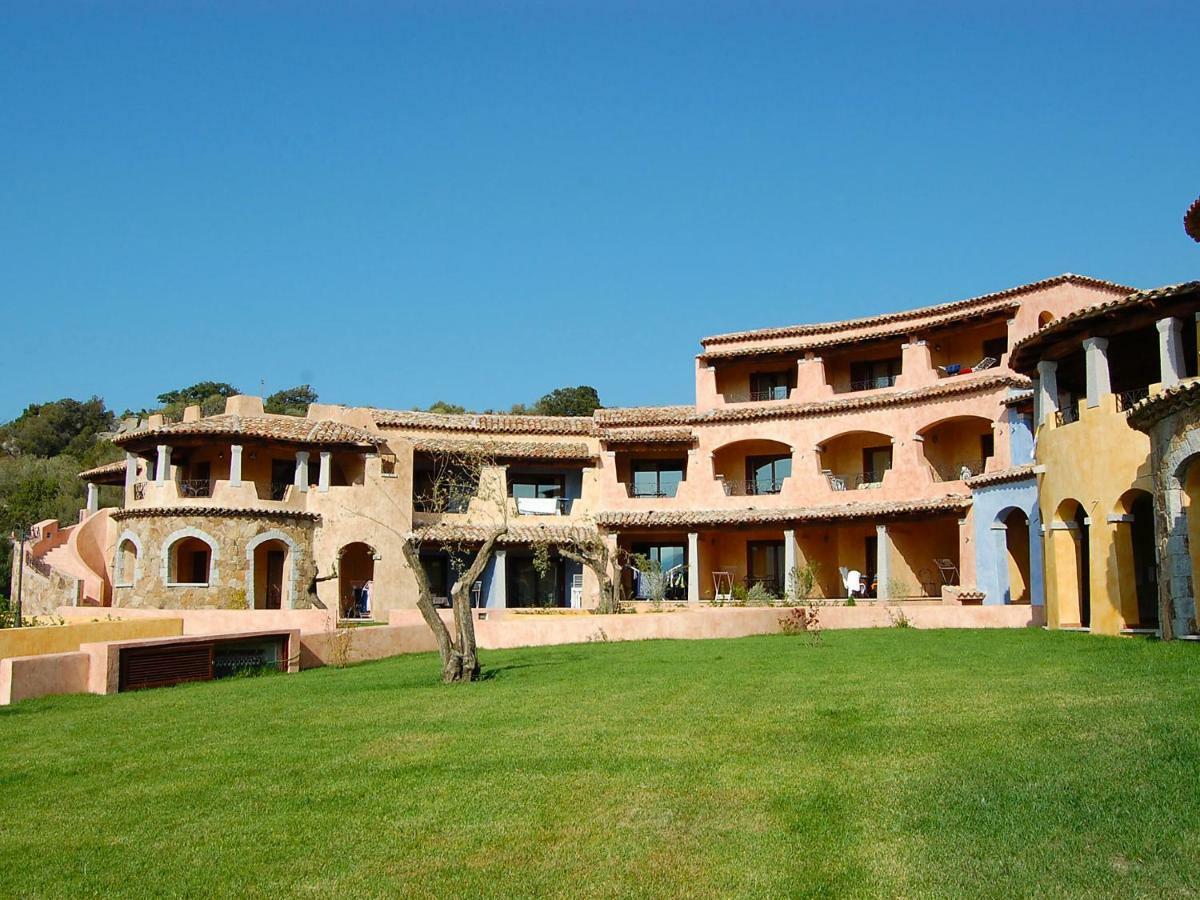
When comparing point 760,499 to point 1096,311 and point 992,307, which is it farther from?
point 1096,311

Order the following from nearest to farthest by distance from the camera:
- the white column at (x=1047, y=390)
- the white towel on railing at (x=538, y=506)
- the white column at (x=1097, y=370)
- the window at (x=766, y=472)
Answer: the white column at (x=1097, y=370)
the white column at (x=1047, y=390)
the white towel on railing at (x=538, y=506)
the window at (x=766, y=472)

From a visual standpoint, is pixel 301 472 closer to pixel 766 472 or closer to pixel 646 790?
pixel 766 472

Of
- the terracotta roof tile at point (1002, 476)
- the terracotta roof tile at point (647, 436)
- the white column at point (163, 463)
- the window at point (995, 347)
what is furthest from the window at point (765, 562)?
the white column at point (163, 463)

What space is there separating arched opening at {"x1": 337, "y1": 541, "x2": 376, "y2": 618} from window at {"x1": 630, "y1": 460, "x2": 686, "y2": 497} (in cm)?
1098

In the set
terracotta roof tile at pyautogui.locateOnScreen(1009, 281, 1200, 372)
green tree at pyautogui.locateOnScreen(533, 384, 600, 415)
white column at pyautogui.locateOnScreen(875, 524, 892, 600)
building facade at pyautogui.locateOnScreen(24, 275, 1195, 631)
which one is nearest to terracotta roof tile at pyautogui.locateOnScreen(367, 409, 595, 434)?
building facade at pyautogui.locateOnScreen(24, 275, 1195, 631)

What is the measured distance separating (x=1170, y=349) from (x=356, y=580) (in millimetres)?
29925

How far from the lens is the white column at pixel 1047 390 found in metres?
25.2

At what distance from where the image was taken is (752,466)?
4688 centimetres

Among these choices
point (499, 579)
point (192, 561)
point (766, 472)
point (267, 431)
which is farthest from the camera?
point (766, 472)

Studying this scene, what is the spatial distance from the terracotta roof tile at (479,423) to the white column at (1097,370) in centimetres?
2567

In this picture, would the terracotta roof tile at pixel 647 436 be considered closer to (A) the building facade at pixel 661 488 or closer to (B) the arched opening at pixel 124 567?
(A) the building facade at pixel 661 488

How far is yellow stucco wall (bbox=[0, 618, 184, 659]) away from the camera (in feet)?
76.5

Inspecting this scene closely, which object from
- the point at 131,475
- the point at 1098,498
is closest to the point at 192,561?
the point at 131,475

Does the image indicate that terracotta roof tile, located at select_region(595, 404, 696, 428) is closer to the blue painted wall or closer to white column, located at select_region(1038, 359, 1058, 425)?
the blue painted wall
